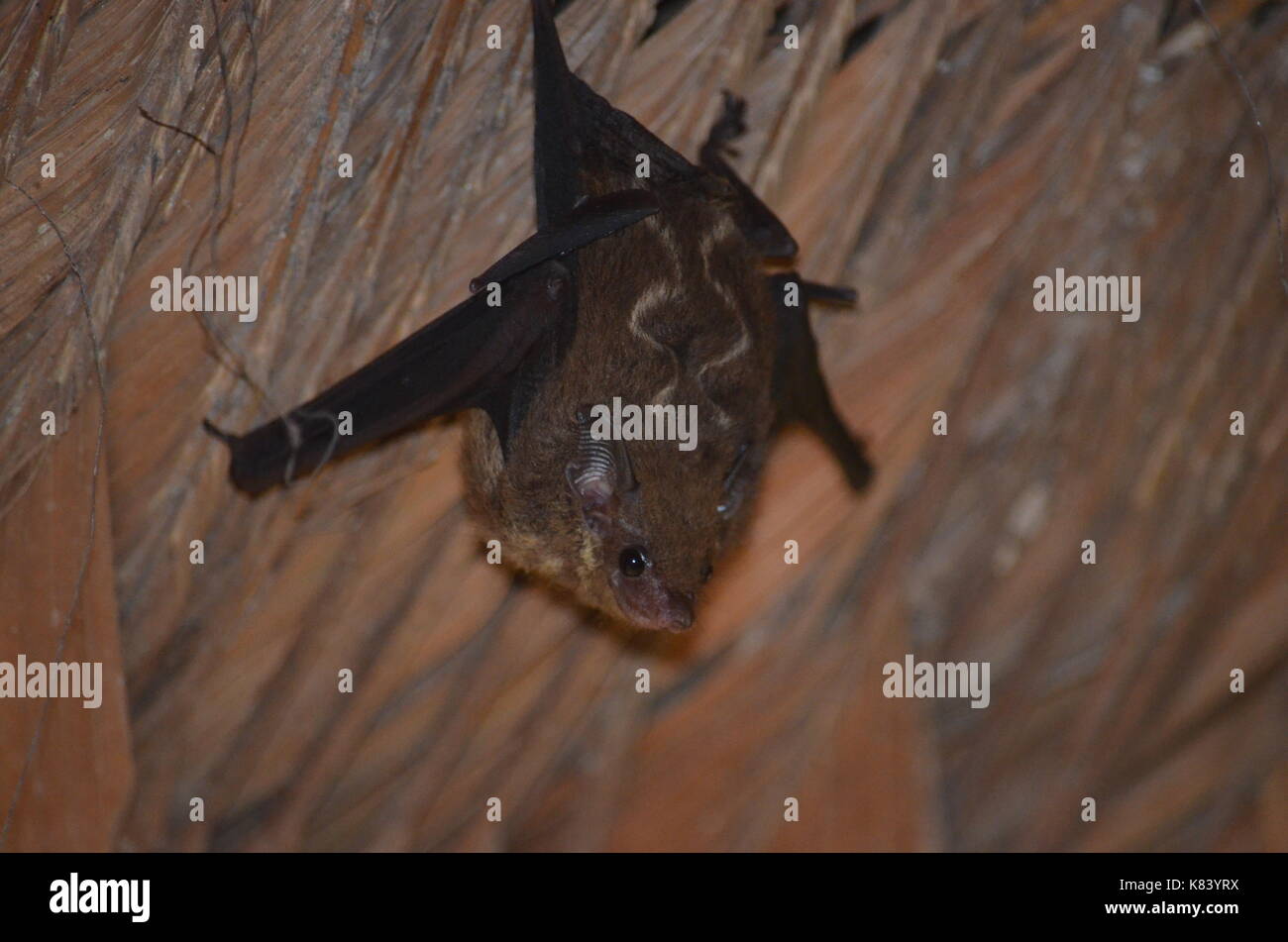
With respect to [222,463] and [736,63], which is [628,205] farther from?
[222,463]

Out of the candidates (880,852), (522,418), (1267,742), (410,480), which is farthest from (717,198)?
(1267,742)

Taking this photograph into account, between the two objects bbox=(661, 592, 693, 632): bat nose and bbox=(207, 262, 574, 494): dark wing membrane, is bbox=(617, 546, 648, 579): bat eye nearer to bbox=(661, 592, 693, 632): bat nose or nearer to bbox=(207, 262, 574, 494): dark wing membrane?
bbox=(661, 592, 693, 632): bat nose

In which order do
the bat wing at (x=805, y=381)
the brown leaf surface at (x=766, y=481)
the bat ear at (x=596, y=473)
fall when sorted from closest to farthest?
the brown leaf surface at (x=766, y=481), the bat ear at (x=596, y=473), the bat wing at (x=805, y=381)

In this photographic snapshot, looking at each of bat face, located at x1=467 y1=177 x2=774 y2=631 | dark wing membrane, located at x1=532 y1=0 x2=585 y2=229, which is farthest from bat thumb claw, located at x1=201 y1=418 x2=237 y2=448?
dark wing membrane, located at x1=532 y1=0 x2=585 y2=229

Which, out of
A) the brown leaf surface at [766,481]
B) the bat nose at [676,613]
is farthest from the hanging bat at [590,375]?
the brown leaf surface at [766,481]

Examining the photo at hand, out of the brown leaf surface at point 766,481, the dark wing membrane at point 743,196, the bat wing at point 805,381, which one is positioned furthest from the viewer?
the bat wing at point 805,381

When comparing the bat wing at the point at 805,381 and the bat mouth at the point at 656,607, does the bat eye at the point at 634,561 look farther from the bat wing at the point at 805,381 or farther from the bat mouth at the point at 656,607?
the bat wing at the point at 805,381

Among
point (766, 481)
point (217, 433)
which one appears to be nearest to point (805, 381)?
point (766, 481)
